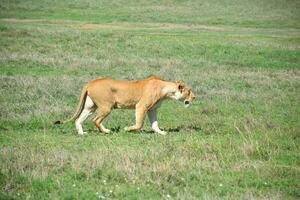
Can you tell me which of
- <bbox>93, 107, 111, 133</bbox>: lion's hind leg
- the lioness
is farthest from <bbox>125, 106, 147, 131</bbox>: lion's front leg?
<bbox>93, 107, 111, 133</bbox>: lion's hind leg

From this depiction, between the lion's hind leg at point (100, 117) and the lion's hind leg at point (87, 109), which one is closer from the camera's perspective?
the lion's hind leg at point (100, 117)

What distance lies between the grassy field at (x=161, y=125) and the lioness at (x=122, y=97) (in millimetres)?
410

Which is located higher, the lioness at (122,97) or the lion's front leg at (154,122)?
the lioness at (122,97)

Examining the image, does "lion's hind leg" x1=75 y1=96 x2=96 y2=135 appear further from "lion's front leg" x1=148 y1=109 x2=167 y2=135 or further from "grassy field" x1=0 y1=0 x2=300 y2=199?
"lion's front leg" x1=148 y1=109 x2=167 y2=135

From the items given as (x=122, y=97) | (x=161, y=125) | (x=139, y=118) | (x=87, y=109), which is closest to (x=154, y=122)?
(x=139, y=118)

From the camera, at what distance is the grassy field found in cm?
816

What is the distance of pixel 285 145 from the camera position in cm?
1116

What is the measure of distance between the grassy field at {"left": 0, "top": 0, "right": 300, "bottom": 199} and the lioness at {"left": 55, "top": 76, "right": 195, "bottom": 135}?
0.41m

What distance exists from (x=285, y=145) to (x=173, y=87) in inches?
120

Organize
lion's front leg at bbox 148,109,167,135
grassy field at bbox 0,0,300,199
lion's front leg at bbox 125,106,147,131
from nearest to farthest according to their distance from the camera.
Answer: grassy field at bbox 0,0,300,199, lion's front leg at bbox 125,106,147,131, lion's front leg at bbox 148,109,167,135

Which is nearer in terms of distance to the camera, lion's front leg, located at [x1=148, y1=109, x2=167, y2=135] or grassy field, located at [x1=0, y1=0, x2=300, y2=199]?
grassy field, located at [x1=0, y1=0, x2=300, y2=199]

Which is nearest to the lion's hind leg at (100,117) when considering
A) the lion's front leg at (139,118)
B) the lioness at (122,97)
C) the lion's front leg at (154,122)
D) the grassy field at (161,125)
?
the lioness at (122,97)

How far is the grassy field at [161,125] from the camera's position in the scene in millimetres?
8156

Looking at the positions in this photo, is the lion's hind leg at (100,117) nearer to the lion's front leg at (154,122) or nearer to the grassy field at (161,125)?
the grassy field at (161,125)
